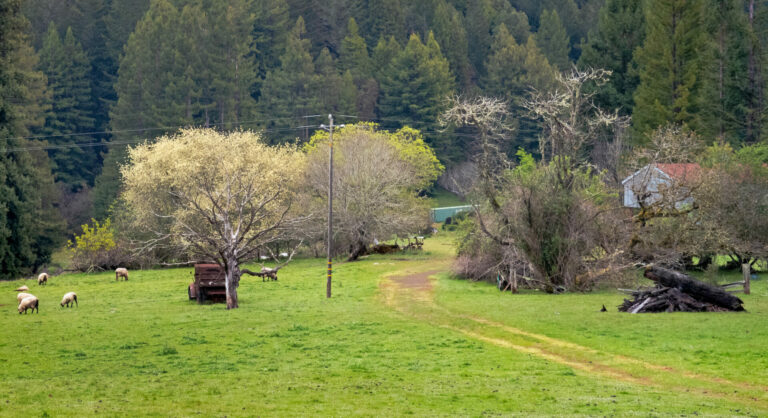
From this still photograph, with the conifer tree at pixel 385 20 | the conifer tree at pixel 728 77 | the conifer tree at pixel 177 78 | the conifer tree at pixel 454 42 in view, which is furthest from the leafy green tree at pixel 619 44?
the conifer tree at pixel 385 20

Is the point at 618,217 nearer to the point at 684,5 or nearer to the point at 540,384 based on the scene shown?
the point at 540,384

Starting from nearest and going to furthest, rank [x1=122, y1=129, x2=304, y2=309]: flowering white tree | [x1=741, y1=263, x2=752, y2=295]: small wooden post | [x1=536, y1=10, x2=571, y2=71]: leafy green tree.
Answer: [x1=741, y1=263, x2=752, y2=295]: small wooden post → [x1=122, y1=129, x2=304, y2=309]: flowering white tree → [x1=536, y1=10, x2=571, y2=71]: leafy green tree

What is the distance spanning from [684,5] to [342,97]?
52.1 metres

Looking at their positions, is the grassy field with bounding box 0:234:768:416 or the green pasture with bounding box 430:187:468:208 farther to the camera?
the green pasture with bounding box 430:187:468:208

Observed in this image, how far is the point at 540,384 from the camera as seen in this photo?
799 inches

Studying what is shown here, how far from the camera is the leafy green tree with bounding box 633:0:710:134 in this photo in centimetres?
7700

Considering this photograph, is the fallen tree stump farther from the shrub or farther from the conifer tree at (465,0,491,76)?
the conifer tree at (465,0,491,76)

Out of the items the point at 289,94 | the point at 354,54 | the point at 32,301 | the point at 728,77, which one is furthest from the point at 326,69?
the point at 32,301

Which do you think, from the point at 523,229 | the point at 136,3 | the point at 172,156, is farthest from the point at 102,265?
the point at 136,3

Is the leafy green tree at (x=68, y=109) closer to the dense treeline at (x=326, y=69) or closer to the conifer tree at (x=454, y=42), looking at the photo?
the dense treeline at (x=326, y=69)

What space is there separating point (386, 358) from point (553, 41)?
11558cm

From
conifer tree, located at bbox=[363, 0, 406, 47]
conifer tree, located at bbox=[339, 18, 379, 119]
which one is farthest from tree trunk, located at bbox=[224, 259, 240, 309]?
conifer tree, located at bbox=[363, 0, 406, 47]

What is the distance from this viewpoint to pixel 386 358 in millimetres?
Result: 24594

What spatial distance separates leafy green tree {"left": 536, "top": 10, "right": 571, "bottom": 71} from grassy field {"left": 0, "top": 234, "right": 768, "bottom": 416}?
318 ft
